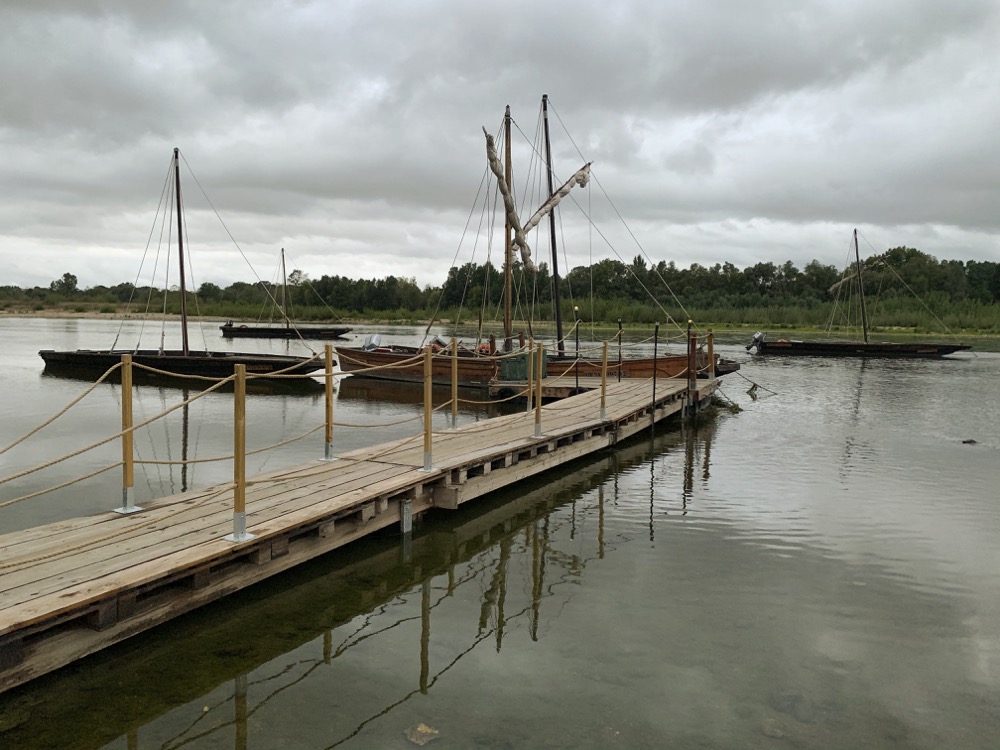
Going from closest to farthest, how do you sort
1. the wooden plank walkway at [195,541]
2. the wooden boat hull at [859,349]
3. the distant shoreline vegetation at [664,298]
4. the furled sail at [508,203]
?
the wooden plank walkway at [195,541] → the furled sail at [508,203] → the wooden boat hull at [859,349] → the distant shoreline vegetation at [664,298]

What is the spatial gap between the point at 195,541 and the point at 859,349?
1669 inches

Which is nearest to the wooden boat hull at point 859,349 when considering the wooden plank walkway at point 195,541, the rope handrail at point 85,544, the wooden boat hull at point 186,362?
the wooden boat hull at point 186,362

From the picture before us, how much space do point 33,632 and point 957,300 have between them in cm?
9805

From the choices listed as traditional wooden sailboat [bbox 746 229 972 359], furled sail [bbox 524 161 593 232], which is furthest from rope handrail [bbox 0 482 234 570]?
traditional wooden sailboat [bbox 746 229 972 359]

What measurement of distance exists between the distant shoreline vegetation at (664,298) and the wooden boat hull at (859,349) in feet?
72.0

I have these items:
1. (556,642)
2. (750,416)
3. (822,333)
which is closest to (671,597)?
(556,642)

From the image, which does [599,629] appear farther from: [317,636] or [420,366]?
[420,366]

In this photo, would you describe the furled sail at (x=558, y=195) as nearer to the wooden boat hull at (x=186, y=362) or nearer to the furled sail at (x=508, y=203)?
the furled sail at (x=508, y=203)

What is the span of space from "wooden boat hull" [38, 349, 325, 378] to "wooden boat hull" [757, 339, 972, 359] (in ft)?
91.2

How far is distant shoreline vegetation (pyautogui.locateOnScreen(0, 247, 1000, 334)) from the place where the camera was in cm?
6900

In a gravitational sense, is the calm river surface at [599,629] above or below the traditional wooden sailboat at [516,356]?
below

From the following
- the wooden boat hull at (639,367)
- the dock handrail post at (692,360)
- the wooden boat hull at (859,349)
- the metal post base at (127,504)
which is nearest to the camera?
the metal post base at (127,504)

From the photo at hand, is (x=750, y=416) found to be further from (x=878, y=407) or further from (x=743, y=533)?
(x=743, y=533)

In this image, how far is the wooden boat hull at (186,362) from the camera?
25047mm
